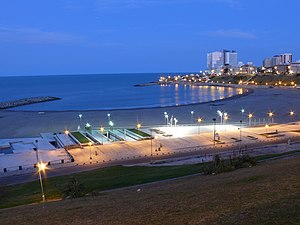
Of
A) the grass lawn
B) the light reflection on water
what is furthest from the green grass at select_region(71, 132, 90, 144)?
the light reflection on water

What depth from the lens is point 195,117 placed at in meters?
64.9

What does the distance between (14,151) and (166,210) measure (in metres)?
32.0

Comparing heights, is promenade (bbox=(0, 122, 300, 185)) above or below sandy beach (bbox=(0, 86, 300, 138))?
below

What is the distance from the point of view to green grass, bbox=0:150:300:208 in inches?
841

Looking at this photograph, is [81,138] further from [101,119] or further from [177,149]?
[101,119]

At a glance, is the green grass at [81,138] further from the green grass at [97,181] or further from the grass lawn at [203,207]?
the grass lawn at [203,207]

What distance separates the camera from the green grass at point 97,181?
21359 mm

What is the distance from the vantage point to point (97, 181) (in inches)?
958

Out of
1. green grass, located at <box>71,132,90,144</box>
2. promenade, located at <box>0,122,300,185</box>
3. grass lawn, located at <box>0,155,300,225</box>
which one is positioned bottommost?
promenade, located at <box>0,122,300,185</box>

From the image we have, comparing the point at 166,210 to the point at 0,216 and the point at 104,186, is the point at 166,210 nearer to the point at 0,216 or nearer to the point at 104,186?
the point at 0,216

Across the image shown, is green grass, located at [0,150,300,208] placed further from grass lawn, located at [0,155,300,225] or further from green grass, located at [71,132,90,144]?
green grass, located at [71,132,90,144]

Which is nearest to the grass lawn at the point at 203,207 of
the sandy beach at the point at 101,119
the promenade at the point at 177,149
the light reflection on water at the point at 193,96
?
the promenade at the point at 177,149

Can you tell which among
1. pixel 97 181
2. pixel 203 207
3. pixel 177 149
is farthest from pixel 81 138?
pixel 203 207

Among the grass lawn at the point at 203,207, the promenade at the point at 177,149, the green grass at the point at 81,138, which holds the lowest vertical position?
the promenade at the point at 177,149
